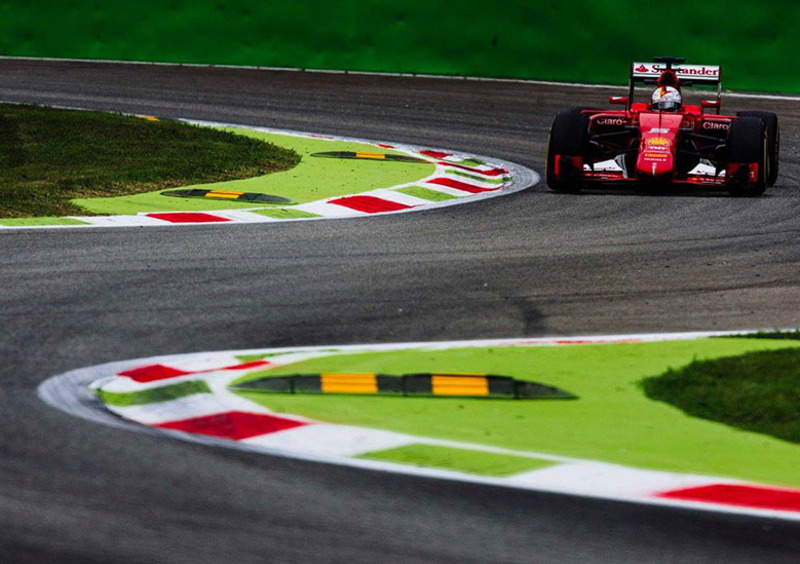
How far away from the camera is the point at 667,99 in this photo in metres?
13.2

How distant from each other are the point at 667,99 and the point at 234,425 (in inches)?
336

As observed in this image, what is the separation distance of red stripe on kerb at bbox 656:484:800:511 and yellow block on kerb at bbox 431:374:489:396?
136 cm

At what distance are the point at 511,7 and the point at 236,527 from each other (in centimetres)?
1952

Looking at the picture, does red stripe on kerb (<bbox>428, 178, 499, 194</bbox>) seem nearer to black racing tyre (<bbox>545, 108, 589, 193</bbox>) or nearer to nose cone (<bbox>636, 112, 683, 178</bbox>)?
black racing tyre (<bbox>545, 108, 589, 193</bbox>)

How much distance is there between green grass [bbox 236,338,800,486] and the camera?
207 inches

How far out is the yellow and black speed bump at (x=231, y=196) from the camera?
40.7 feet

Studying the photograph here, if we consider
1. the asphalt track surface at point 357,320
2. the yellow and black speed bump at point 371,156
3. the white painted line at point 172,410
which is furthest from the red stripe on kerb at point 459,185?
the white painted line at point 172,410

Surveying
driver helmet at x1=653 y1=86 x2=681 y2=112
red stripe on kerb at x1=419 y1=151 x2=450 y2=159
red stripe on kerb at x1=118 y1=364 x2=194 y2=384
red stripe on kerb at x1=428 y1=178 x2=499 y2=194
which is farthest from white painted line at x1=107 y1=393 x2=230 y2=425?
red stripe on kerb at x1=419 y1=151 x2=450 y2=159

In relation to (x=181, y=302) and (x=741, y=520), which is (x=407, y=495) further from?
(x=181, y=302)

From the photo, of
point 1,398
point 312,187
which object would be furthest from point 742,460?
point 312,187

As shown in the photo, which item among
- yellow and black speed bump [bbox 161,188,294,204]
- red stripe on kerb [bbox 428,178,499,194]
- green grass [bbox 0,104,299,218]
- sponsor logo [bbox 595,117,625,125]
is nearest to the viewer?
green grass [bbox 0,104,299,218]

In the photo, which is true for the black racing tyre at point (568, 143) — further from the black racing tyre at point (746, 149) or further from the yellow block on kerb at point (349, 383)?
the yellow block on kerb at point (349, 383)

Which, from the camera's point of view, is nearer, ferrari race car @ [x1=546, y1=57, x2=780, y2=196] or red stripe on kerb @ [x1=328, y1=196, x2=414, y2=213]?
red stripe on kerb @ [x1=328, y1=196, x2=414, y2=213]

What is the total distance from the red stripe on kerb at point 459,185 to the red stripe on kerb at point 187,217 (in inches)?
114
